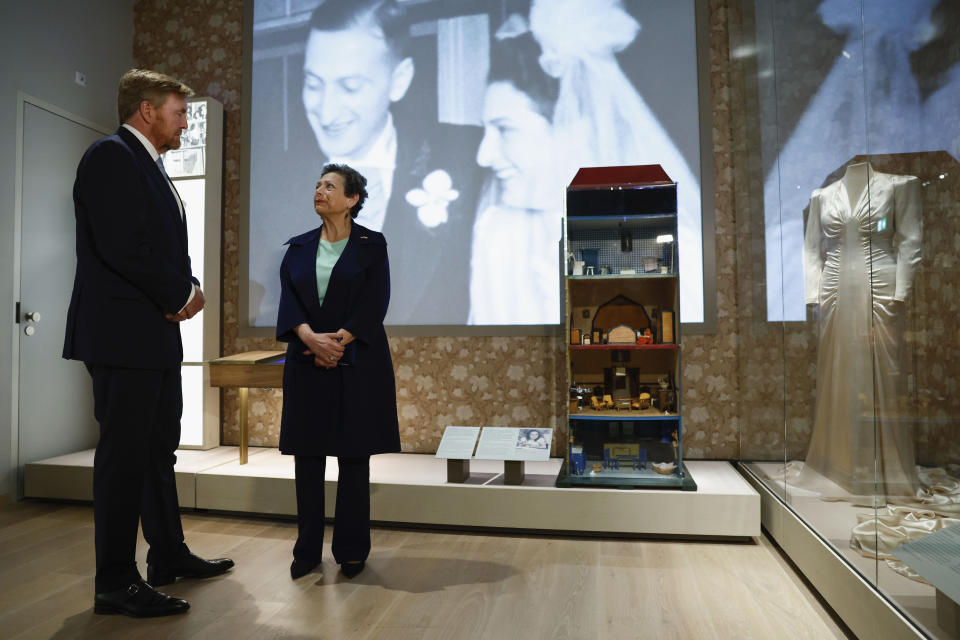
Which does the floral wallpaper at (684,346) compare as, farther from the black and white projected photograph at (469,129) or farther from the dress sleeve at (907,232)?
the dress sleeve at (907,232)

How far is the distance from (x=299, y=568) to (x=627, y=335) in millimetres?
1843

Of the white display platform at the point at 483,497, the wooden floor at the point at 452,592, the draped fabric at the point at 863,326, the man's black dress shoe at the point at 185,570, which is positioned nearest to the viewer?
the draped fabric at the point at 863,326

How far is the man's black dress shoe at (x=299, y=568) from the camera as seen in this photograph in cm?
244

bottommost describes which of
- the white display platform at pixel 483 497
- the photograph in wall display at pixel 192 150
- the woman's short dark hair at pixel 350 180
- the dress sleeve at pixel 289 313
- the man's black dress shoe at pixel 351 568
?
the man's black dress shoe at pixel 351 568

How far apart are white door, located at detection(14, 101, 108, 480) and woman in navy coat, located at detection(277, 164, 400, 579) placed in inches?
92.5

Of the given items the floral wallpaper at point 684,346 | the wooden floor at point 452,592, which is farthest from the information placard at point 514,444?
the floral wallpaper at point 684,346

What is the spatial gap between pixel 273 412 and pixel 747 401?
294cm

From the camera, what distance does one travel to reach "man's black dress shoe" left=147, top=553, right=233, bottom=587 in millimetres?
2369

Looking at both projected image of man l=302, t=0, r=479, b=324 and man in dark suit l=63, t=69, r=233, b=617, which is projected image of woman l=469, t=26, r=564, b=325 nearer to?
projected image of man l=302, t=0, r=479, b=324

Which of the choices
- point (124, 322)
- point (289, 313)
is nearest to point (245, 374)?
point (289, 313)

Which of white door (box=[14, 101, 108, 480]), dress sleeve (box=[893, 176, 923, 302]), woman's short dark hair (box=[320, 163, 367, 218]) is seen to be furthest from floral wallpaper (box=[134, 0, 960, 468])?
woman's short dark hair (box=[320, 163, 367, 218])

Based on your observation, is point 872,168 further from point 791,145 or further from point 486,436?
point 486,436

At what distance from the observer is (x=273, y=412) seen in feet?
13.7

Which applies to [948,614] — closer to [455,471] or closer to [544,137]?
[455,471]
